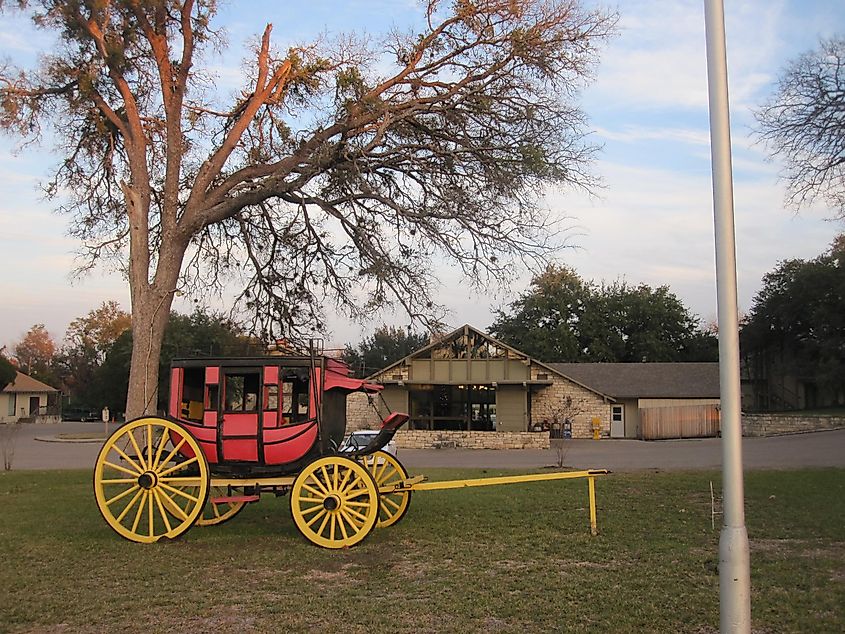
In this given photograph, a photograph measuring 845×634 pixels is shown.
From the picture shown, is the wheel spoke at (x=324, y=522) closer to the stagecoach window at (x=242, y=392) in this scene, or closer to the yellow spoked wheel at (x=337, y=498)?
the yellow spoked wheel at (x=337, y=498)

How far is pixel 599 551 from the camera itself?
399 inches

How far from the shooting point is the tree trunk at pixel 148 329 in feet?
55.2

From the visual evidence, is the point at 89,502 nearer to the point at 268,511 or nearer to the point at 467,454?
the point at 268,511

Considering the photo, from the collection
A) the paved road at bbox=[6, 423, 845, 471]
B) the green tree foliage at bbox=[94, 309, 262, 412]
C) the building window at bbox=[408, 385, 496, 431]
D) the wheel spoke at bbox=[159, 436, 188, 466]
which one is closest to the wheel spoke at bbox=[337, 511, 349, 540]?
the wheel spoke at bbox=[159, 436, 188, 466]

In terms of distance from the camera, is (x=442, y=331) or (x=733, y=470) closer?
(x=733, y=470)

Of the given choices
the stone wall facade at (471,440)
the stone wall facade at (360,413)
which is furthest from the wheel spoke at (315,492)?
the stone wall facade at (360,413)

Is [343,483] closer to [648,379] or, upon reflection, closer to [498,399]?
[498,399]

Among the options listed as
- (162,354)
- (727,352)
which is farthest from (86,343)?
(727,352)

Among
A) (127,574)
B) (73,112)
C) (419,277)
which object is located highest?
(73,112)

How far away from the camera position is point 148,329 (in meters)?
17.0

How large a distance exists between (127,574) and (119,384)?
62.5 meters

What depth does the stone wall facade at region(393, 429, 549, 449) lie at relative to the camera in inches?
1485

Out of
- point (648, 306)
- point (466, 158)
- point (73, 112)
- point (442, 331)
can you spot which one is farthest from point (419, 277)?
point (648, 306)

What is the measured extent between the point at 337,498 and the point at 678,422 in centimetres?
3832
